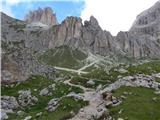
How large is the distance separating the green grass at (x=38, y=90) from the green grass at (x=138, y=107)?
47.7 feet

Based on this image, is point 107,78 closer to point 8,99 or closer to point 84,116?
point 8,99

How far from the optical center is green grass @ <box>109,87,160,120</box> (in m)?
50.7

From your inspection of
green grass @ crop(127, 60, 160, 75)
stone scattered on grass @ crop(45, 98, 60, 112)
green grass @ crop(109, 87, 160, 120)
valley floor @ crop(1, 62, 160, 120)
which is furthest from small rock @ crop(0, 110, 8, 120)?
green grass @ crop(127, 60, 160, 75)

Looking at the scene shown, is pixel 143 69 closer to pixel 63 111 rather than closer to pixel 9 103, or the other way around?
pixel 9 103

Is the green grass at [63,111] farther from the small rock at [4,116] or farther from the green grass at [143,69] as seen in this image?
the green grass at [143,69]

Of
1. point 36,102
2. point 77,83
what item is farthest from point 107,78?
point 36,102

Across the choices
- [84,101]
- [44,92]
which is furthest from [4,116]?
[44,92]

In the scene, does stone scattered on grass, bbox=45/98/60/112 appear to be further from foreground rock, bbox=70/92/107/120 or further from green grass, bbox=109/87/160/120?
green grass, bbox=109/87/160/120

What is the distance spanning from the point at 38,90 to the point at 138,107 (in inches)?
1300

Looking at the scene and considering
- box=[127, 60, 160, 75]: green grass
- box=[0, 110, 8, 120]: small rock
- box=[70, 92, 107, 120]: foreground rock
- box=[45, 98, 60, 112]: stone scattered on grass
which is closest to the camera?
box=[70, 92, 107, 120]: foreground rock

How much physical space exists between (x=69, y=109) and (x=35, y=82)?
99.3ft

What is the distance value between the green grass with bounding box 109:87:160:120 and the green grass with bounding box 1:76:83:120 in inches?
572

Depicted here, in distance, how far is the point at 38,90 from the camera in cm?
8306

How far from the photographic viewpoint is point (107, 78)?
95000mm
